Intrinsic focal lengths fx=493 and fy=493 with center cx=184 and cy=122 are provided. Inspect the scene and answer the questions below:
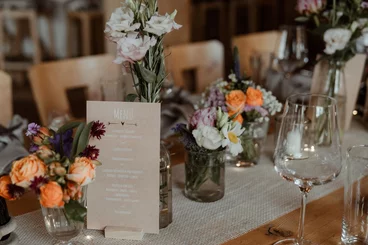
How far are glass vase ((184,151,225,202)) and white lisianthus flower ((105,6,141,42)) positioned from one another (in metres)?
0.31

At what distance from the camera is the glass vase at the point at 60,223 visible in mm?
801

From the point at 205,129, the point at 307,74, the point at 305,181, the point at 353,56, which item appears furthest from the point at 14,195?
the point at 307,74

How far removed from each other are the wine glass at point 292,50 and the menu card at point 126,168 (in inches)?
43.4

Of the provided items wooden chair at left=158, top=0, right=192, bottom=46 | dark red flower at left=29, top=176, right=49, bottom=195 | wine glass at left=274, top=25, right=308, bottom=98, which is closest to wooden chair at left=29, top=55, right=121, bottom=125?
wine glass at left=274, top=25, right=308, bottom=98

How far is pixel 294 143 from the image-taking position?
932 mm

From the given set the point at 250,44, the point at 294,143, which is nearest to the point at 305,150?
the point at 294,143

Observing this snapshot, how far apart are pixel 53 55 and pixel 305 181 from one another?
199 inches

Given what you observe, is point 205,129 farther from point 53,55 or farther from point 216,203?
point 53,55

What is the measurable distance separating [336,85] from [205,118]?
59cm

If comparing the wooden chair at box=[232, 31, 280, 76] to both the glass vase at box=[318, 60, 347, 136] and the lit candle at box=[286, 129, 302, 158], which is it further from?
the lit candle at box=[286, 129, 302, 158]

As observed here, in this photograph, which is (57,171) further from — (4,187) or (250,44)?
(250,44)

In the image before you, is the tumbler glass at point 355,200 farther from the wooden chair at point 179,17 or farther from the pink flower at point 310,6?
the wooden chair at point 179,17

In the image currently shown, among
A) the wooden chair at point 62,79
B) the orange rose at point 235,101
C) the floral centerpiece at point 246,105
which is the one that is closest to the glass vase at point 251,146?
the floral centerpiece at point 246,105

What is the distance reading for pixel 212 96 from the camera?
1.17 m
